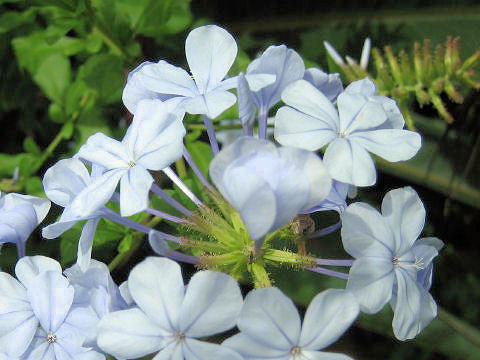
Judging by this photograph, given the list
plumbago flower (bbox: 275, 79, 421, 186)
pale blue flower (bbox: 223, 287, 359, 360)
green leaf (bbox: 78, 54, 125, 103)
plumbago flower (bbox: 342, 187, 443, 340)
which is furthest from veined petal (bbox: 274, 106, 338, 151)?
green leaf (bbox: 78, 54, 125, 103)

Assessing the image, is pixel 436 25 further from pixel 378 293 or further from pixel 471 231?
pixel 378 293

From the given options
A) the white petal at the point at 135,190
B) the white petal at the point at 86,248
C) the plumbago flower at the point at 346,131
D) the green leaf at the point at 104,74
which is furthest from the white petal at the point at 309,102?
the green leaf at the point at 104,74

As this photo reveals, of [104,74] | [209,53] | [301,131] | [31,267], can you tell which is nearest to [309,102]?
[301,131]

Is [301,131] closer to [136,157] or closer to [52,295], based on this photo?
[136,157]

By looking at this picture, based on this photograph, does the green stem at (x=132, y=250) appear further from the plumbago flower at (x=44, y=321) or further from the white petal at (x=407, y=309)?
the white petal at (x=407, y=309)

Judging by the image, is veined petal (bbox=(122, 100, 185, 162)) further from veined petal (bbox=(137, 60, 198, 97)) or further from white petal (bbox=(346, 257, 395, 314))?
white petal (bbox=(346, 257, 395, 314))

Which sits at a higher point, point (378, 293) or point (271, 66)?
point (271, 66)

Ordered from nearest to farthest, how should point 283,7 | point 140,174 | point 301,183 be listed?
point 301,183 → point 140,174 → point 283,7

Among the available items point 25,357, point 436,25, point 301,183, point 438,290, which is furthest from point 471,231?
point 25,357
